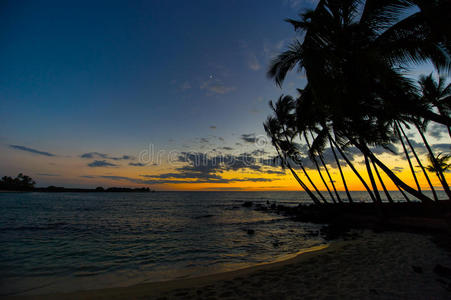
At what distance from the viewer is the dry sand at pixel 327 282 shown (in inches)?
148

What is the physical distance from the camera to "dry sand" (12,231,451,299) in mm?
3768

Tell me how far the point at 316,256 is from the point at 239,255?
302cm

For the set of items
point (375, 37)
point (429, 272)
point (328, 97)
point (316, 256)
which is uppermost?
point (375, 37)

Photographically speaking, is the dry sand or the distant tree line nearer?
the dry sand

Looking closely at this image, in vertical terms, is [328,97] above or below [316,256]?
above

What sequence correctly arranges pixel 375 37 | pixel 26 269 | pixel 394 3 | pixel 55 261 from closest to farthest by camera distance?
1. pixel 394 3
2. pixel 375 37
3. pixel 26 269
4. pixel 55 261

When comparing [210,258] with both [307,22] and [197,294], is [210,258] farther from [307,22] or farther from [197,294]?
[307,22]

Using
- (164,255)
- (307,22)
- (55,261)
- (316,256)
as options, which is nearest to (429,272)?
(316,256)

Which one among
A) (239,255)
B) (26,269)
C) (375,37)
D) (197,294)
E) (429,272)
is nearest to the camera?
(197,294)

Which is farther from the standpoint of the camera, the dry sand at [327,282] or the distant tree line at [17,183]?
the distant tree line at [17,183]

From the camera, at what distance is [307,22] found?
614 cm

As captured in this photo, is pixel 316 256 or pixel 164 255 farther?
pixel 164 255

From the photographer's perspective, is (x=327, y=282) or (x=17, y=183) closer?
(x=327, y=282)

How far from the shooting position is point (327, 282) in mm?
4328
